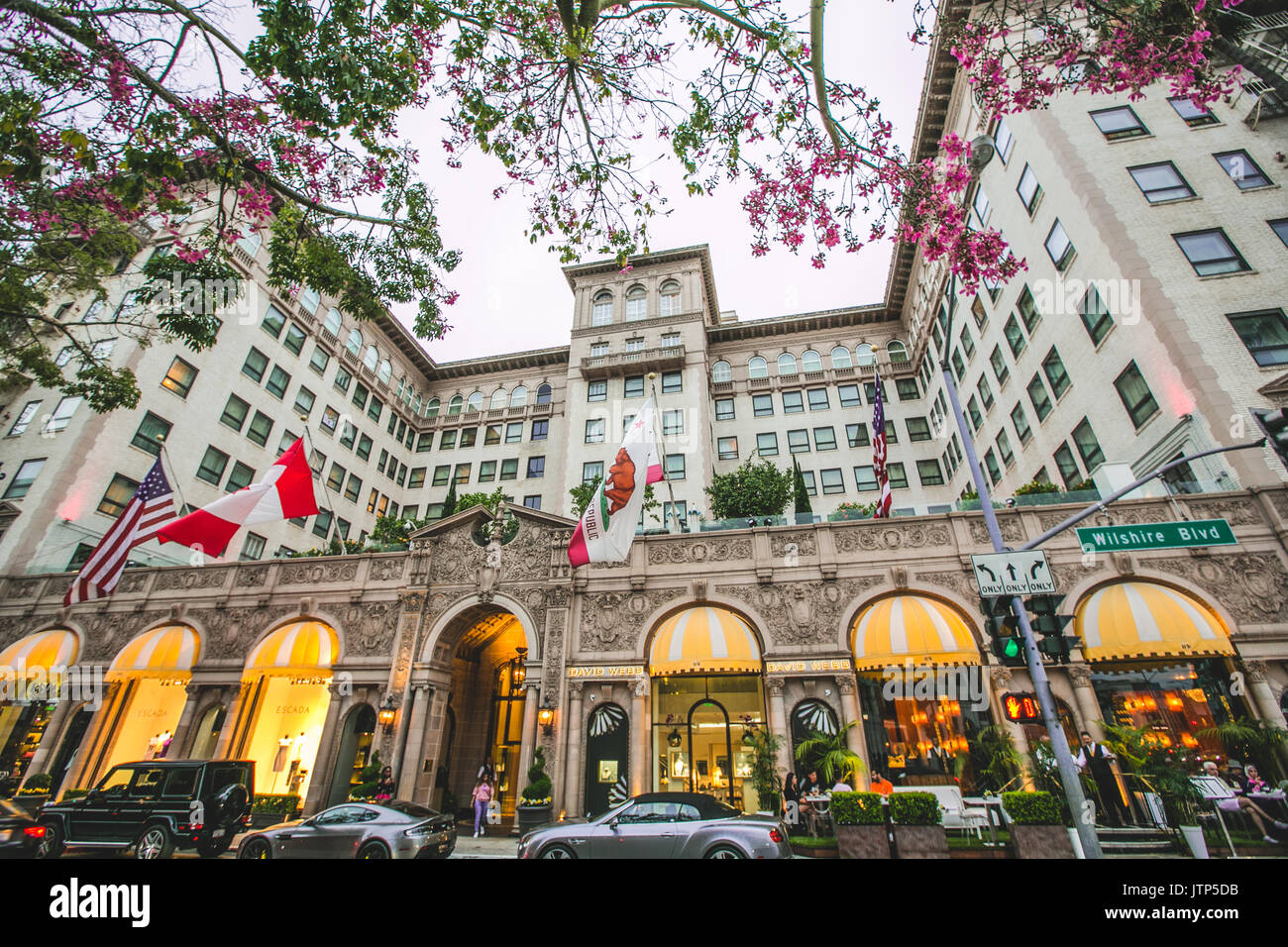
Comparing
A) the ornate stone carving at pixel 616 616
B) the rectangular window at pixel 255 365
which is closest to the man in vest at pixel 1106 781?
the ornate stone carving at pixel 616 616

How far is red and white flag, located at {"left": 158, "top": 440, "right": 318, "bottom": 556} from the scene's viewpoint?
16.9m

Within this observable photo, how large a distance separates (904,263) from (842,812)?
37481 mm

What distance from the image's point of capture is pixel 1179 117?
2316cm

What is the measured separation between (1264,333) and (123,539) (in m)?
37.7

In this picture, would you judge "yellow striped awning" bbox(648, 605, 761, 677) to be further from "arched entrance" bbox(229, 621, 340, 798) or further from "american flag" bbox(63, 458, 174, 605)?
"american flag" bbox(63, 458, 174, 605)

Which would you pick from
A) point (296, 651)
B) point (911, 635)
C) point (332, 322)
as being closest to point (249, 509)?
point (296, 651)

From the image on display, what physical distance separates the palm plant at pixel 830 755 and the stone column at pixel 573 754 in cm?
711

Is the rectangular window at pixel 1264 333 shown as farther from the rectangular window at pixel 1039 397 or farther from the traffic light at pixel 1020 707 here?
the traffic light at pixel 1020 707

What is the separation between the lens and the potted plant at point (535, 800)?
17188mm

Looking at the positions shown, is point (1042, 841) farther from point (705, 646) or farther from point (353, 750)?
point (353, 750)

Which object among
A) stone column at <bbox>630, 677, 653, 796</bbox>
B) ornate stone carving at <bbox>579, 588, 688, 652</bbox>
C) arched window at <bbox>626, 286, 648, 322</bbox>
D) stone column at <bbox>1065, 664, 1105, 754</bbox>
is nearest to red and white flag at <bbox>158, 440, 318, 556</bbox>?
ornate stone carving at <bbox>579, 588, 688, 652</bbox>

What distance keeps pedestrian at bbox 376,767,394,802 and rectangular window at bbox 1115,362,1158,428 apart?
93.7 feet

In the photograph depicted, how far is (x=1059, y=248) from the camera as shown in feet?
78.5
